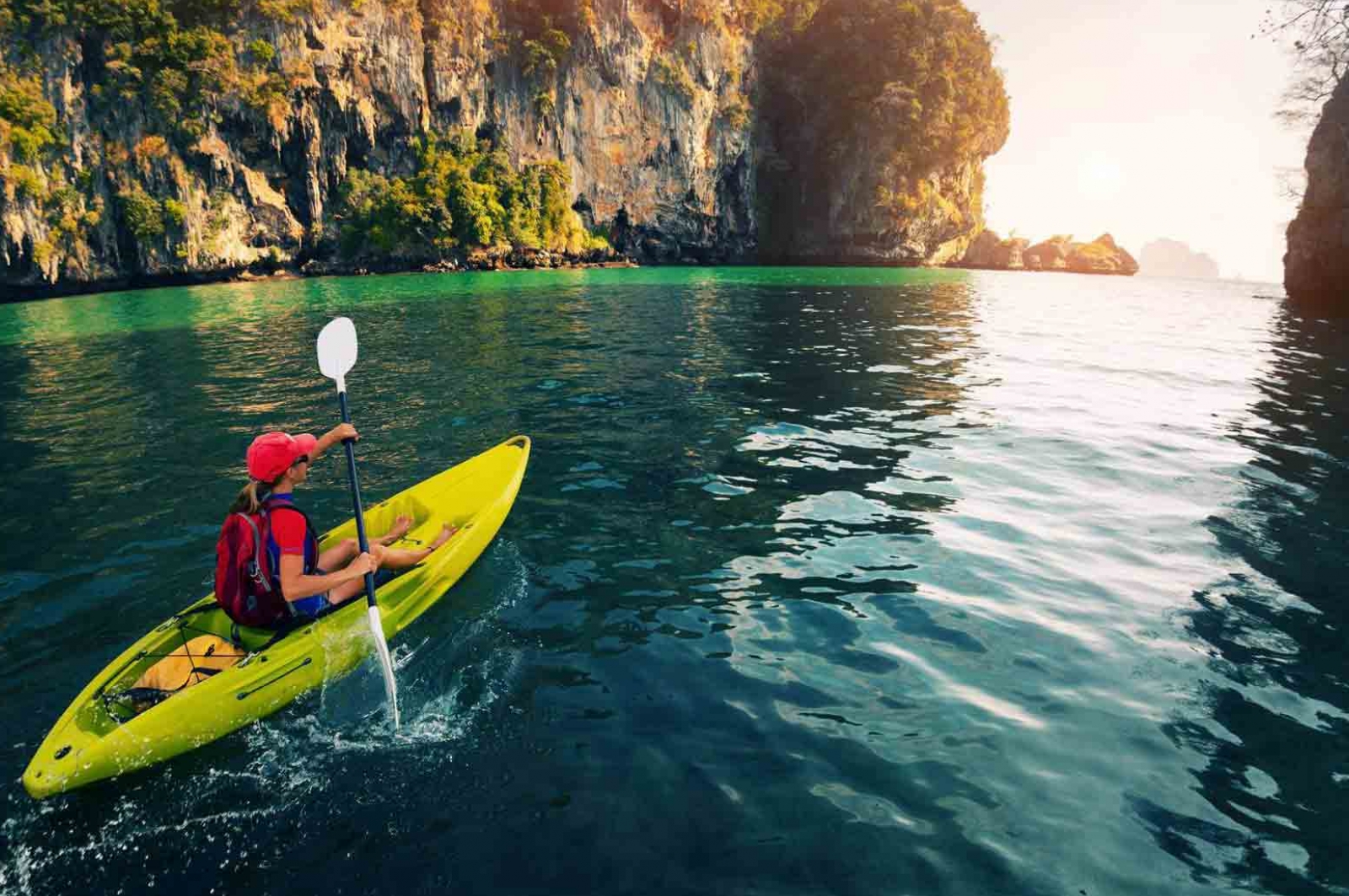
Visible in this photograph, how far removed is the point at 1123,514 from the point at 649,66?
259 feet

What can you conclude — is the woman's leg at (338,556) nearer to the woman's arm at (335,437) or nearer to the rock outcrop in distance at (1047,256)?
the woman's arm at (335,437)

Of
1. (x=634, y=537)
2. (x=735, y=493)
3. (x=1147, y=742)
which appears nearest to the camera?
(x=1147, y=742)

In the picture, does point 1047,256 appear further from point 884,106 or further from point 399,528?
point 399,528

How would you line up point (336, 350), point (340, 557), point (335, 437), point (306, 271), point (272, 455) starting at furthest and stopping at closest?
1. point (306, 271)
2. point (336, 350)
3. point (340, 557)
4. point (335, 437)
5. point (272, 455)

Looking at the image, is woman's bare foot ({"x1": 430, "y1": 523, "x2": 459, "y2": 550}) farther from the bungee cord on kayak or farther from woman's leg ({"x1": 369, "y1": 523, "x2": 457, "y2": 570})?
the bungee cord on kayak

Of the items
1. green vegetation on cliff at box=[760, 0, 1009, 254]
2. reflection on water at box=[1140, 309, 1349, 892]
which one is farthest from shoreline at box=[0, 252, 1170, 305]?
reflection on water at box=[1140, 309, 1349, 892]

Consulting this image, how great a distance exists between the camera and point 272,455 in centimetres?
475

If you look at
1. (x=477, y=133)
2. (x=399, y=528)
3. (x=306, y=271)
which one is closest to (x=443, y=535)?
(x=399, y=528)

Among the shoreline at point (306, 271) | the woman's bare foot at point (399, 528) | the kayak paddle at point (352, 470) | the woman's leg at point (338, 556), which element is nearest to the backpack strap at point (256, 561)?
the kayak paddle at point (352, 470)

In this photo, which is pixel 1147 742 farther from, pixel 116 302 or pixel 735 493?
pixel 116 302

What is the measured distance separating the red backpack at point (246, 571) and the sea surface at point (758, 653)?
2.71 feet

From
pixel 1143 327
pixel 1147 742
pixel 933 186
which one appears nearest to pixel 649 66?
pixel 933 186

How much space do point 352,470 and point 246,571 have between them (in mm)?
1194

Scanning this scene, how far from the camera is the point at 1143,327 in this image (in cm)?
2605
